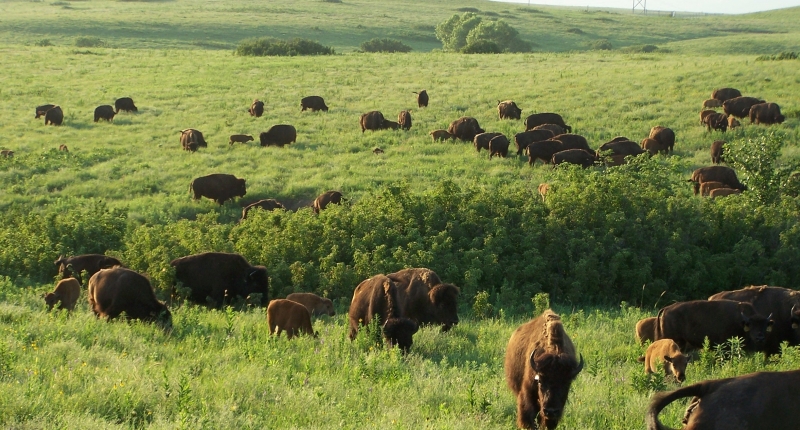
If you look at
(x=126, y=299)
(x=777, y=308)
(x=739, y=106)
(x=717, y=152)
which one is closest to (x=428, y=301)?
(x=126, y=299)

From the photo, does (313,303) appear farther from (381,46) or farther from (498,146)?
(381,46)

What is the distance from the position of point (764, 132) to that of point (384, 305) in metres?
19.0

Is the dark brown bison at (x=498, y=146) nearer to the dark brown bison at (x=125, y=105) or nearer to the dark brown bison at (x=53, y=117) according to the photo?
the dark brown bison at (x=125, y=105)

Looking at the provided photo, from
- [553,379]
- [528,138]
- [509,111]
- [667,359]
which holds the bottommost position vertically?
[667,359]

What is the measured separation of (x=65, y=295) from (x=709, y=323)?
896 centimetres

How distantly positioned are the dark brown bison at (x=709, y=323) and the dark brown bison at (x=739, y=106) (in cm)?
1865

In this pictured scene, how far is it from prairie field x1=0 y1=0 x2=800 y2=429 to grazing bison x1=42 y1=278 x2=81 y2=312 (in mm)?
220

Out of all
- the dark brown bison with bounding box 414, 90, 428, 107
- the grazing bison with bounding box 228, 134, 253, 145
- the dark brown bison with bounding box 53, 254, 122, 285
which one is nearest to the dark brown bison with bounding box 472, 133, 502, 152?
the grazing bison with bounding box 228, 134, 253, 145

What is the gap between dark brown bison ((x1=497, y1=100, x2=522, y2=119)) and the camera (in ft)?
96.3

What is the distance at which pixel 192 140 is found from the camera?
85.0ft

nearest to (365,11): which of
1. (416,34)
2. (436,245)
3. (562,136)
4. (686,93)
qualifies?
(416,34)

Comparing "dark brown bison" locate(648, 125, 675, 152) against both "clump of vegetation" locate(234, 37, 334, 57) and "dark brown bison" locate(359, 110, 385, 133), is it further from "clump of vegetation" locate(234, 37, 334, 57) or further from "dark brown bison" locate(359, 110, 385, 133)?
"clump of vegetation" locate(234, 37, 334, 57)

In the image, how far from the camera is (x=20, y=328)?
8.69m

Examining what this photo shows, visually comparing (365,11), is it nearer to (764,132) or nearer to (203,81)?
(203,81)
